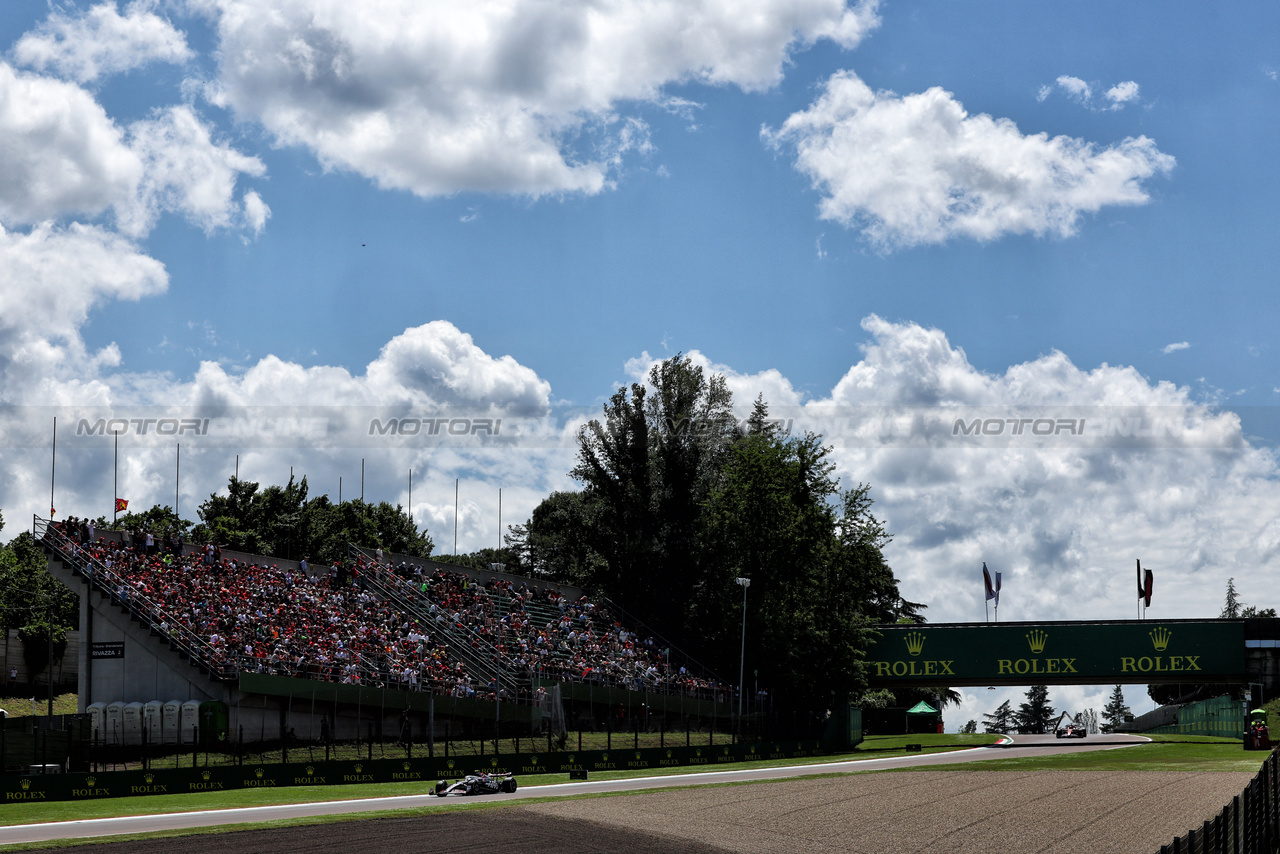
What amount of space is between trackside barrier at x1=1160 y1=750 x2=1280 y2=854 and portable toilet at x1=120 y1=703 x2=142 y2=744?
35.3m

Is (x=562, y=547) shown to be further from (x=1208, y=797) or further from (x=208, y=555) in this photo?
(x=1208, y=797)

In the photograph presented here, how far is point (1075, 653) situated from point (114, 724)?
53386mm

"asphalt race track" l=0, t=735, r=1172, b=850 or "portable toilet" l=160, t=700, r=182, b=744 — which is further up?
"portable toilet" l=160, t=700, r=182, b=744

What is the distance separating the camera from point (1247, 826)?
57.8ft

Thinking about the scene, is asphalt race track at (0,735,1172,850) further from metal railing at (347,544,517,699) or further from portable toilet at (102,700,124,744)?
metal railing at (347,544,517,699)

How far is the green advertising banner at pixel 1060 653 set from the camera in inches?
2739

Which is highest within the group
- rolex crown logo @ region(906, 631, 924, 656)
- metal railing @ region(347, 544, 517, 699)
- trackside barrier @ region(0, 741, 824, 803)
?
metal railing @ region(347, 544, 517, 699)

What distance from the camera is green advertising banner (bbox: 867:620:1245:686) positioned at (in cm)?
6956

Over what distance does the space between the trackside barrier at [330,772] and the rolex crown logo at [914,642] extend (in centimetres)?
1873

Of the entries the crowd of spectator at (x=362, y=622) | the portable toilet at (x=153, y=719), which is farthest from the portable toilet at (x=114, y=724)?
the crowd of spectator at (x=362, y=622)

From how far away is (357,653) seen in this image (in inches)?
1950

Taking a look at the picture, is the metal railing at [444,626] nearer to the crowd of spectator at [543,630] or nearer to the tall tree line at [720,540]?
the crowd of spectator at [543,630]

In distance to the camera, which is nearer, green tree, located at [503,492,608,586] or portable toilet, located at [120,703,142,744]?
portable toilet, located at [120,703,142,744]

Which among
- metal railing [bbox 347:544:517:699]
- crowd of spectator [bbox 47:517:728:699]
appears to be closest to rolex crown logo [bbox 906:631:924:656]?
crowd of spectator [bbox 47:517:728:699]
